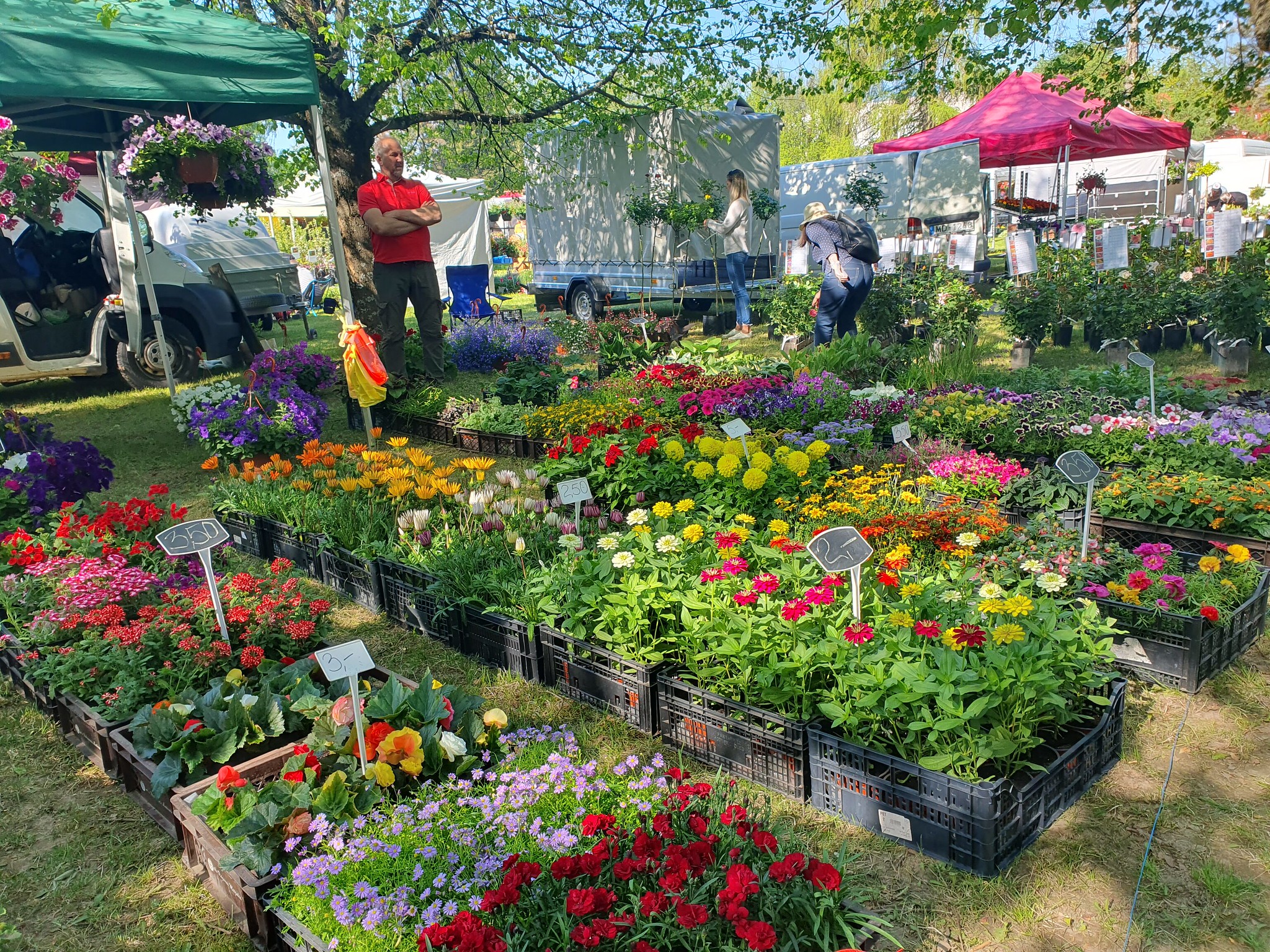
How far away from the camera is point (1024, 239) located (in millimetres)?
9922

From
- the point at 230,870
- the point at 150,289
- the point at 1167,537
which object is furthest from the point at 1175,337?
the point at 150,289

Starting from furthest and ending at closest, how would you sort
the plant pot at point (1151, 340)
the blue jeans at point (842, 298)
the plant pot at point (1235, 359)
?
the plant pot at point (1151, 340)
the blue jeans at point (842, 298)
the plant pot at point (1235, 359)

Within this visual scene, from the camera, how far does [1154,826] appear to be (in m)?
2.58

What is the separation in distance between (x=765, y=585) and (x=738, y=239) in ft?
32.7

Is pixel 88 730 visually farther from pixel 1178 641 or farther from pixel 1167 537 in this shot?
pixel 1167 537

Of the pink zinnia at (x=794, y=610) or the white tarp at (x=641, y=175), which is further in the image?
the white tarp at (x=641, y=175)

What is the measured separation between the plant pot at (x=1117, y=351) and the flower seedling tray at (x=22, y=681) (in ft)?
31.0

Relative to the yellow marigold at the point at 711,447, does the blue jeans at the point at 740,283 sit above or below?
above

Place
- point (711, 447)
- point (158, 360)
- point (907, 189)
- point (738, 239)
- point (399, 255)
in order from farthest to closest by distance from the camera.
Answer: point (907, 189) → point (738, 239) → point (158, 360) → point (399, 255) → point (711, 447)

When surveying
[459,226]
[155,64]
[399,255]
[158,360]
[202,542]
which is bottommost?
[202,542]

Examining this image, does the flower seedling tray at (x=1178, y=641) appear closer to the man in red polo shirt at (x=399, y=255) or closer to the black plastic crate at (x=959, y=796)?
the black plastic crate at (x=959, y=796)

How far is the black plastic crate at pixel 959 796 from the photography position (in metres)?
2.42

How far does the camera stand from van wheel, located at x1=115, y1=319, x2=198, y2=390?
993cm

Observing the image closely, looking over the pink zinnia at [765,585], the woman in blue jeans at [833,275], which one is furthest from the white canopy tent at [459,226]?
the pink zinnia at [765,585]
